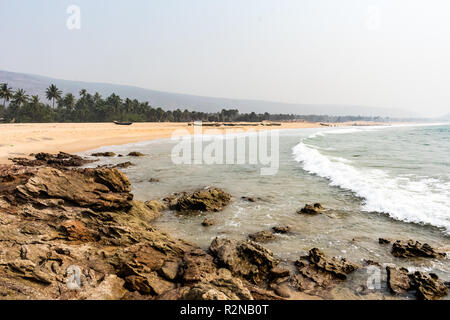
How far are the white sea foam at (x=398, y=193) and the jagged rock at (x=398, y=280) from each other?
417 centimetres

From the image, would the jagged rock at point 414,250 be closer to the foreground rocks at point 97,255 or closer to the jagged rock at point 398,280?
the jagged rock at point 398,280

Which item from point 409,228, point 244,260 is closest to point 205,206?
point 244,260

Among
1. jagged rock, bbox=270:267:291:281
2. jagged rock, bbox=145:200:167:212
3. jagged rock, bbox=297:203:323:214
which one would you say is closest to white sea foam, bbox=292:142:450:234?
jagged rock, bbox=297:203:323:214

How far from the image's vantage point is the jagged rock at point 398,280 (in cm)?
594

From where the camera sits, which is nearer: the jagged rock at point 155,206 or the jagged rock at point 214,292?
the jagged rock at point 214,292

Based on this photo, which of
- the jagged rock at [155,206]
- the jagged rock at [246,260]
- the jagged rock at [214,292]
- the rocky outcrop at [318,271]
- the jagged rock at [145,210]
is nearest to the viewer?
the jagged rock at [214,292]

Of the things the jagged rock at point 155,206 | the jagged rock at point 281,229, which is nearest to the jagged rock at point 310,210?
the jagged rock at point 281,229

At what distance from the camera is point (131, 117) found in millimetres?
109188

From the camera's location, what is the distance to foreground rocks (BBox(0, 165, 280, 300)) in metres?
5.21

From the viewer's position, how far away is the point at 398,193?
13.0 meters

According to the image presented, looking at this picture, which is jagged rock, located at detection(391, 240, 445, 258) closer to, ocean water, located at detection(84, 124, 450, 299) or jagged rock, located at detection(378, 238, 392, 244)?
ocean water, located at detection(84, 124, 450, 299)

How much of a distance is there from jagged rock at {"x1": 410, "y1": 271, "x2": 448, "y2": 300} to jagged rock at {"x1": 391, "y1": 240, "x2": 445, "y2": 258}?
117 centimetres

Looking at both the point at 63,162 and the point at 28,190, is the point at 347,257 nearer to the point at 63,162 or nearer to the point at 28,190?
the point at 28,190

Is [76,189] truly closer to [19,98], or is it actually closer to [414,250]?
[414,250]
